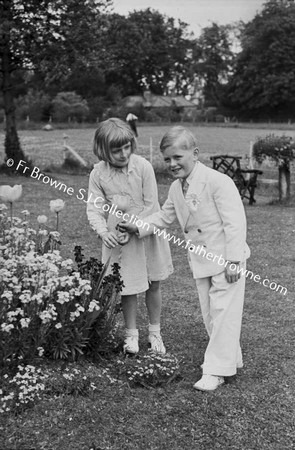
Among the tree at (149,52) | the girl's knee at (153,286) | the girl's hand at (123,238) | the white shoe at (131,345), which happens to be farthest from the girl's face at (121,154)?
the tree at (149,52)

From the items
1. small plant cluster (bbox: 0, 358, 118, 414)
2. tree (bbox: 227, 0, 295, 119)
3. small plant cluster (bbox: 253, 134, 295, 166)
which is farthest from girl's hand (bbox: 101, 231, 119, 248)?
tree (bbox: 227, 0, 295, 119)

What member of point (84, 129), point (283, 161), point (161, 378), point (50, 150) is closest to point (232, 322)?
point (161, 378)

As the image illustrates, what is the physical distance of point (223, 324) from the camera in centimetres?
449

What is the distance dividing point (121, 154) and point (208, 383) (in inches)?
66.6

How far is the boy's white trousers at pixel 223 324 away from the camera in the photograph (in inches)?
176

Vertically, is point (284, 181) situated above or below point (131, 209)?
below

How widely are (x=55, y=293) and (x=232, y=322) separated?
121 cm

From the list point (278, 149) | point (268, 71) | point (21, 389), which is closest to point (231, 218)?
point (21, 389)

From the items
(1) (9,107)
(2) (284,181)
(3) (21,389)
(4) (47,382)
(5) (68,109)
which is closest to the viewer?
(3) (21,389)

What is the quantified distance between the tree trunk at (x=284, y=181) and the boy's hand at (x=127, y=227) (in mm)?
10858

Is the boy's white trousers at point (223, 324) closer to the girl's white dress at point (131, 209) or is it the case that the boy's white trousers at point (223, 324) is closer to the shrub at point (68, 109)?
the girl's white dress at point (131, 209)

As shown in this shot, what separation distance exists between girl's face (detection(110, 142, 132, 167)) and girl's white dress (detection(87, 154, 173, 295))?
0.43 ft

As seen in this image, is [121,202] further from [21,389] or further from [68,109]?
[68,109]

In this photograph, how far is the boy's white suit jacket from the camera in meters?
4.36
